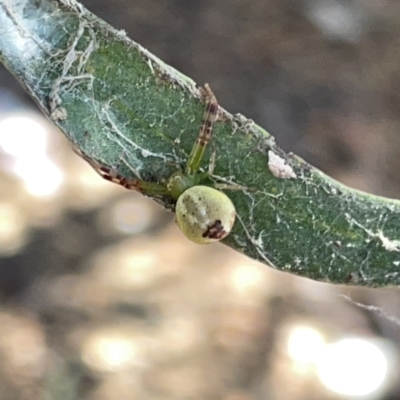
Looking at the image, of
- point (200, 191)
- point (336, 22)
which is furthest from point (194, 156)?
point (336, 22)

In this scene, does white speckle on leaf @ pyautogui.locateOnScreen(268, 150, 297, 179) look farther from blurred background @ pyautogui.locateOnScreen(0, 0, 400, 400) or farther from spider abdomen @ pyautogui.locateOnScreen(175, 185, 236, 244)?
blurred background @ pyautogui.locateOnScreen(0, 0, 400, 400)

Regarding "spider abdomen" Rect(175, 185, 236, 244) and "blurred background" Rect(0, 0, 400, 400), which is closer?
"spider abdomen" Rect(175, 185, 236, 244)

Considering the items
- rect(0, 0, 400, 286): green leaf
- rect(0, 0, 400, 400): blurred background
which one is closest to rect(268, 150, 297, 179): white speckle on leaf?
rect(0, 0, 400, 286): green leaf

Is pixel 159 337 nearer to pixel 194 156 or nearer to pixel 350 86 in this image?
pixel 350 86

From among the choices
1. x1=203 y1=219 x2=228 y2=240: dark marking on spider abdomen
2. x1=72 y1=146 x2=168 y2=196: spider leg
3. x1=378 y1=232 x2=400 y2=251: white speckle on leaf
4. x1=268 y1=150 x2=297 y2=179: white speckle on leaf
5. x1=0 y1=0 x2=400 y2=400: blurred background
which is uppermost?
x1=0 y1=0 x2=400 y2=400: blurred background

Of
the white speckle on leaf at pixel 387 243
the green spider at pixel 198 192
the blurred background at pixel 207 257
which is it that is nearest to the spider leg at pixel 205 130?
the green spider at pixel 198 192

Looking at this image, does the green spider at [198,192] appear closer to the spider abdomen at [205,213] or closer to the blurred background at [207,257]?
the spider abdomen at [205,213]

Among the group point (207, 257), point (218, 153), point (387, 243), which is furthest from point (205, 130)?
point (207, 257)

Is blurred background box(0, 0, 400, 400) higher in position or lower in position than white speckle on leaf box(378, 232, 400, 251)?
higher
